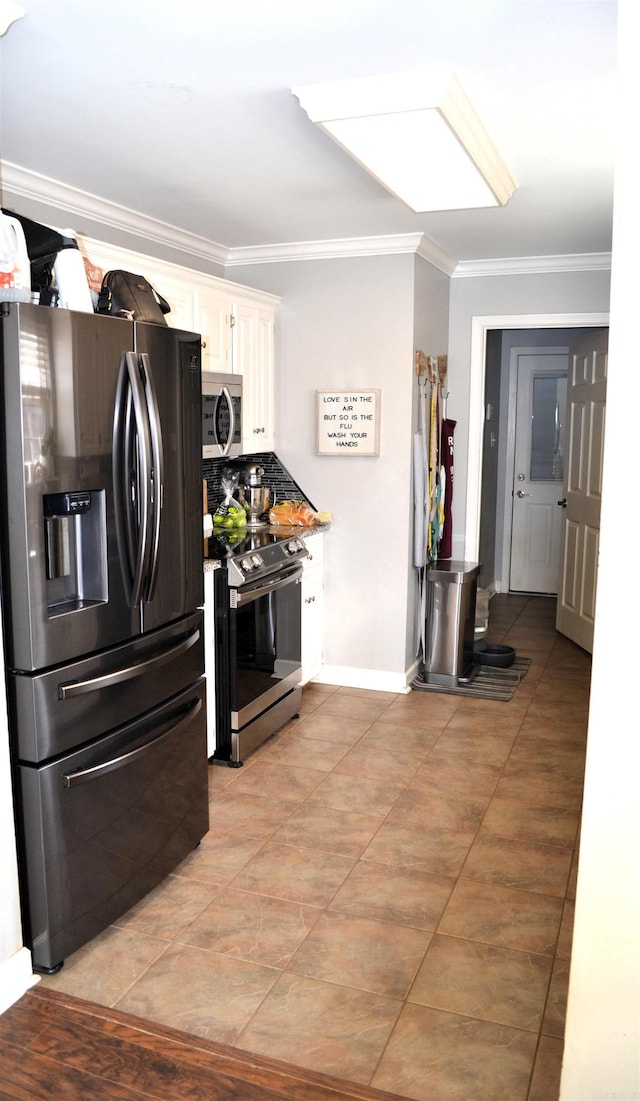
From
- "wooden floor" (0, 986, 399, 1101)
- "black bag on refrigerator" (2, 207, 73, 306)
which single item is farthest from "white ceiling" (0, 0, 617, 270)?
"wooden floor" (0, 986, 399, 1101)

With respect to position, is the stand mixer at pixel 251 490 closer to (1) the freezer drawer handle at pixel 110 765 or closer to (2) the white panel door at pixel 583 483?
(1) the freezer drawer handle at pixel 110 765

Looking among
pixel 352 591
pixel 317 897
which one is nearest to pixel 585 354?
pixel 352 591

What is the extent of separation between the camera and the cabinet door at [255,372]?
15.0ft

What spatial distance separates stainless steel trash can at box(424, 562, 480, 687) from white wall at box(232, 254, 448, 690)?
169mm

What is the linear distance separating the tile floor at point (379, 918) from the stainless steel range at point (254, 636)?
0.17 metres

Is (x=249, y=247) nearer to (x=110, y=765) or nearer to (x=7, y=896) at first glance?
(x=110, y=765)

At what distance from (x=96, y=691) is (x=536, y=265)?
3.97 m

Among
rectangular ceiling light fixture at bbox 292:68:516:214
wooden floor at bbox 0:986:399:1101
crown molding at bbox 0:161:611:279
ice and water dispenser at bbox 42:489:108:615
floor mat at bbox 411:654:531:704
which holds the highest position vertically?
crown molding at bbox 0:161:611:279

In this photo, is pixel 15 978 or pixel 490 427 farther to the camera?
pixel 490 427

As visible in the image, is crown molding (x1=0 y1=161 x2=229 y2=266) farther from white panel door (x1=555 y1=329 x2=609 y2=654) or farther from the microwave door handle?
white panel door (x1=555 y1=329 x2=609 y2=654)

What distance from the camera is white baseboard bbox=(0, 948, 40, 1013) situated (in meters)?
2.32

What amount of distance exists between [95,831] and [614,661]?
1708 millimetres

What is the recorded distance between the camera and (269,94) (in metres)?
2.55

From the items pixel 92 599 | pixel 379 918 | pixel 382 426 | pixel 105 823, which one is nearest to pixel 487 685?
pixel 382 426
